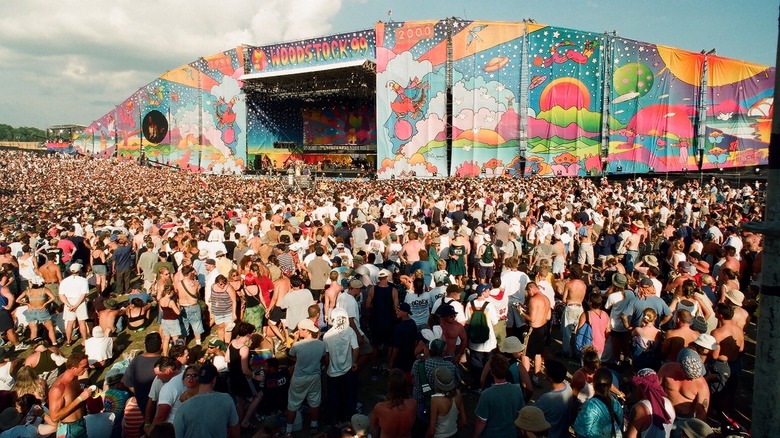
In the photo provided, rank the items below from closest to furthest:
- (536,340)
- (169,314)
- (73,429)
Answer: (73,429), (536,340), (169,314)

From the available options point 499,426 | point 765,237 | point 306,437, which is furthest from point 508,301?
A: point 765,237

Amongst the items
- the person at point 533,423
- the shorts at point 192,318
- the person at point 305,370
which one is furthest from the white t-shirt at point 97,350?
the person at point 533,423

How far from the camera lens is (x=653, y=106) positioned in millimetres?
25797

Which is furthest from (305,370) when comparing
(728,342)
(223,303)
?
(728,342)

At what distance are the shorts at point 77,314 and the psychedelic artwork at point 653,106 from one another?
27.1 meters

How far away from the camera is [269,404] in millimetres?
4715

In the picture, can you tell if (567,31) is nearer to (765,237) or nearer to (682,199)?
(682,199)

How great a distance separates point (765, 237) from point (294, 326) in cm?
473

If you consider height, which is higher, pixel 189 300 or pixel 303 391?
pixel 189 300

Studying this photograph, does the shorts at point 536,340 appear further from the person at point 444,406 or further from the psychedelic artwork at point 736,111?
the psychedelic artwork at point 736,111

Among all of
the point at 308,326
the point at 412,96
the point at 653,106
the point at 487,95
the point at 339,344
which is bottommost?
the point at 339,344

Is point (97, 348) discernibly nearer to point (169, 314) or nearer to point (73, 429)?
point (169, 314)

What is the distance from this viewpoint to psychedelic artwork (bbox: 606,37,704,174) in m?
25.6

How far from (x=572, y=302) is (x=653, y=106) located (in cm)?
2534
